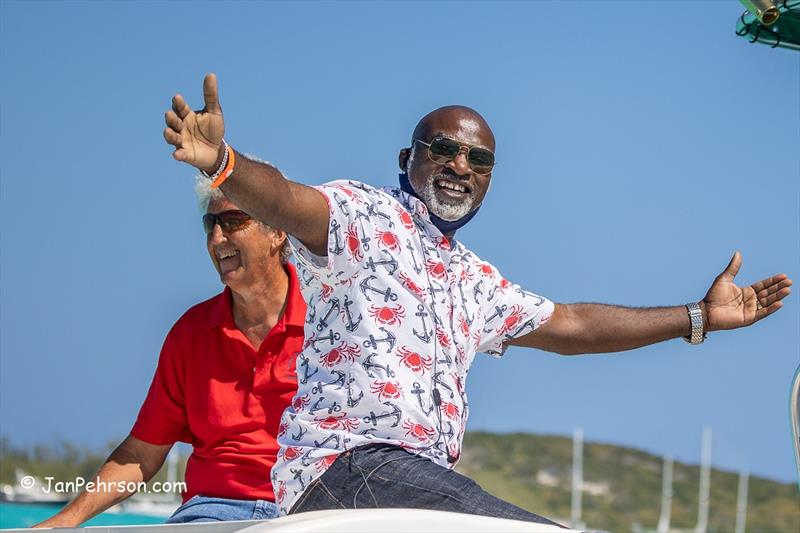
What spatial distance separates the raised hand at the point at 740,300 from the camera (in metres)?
5.07

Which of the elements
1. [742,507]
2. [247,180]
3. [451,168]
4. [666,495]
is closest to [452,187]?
[451,168]

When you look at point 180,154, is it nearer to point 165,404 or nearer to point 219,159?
point 219,159

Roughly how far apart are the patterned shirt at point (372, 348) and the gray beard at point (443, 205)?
0.60 ft

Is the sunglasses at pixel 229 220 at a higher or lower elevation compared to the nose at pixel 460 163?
lower

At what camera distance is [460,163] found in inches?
177

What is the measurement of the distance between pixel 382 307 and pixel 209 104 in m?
0.86

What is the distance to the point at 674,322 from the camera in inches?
199

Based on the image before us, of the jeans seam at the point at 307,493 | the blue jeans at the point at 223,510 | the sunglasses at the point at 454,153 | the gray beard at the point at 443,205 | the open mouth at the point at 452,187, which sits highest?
the sunglasses at the point at 454,153

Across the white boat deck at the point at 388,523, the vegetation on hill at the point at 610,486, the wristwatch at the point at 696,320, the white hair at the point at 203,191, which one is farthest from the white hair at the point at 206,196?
the vegetation on hill at the point at 610,486

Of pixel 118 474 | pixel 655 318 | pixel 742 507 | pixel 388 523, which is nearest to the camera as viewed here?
pixel 388 523

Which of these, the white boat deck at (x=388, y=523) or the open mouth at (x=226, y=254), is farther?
the open mouth at (x=226, y=254)

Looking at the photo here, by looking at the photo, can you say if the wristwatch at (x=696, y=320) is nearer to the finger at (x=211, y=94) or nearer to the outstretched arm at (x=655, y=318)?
the outstretched arm at (x=655, y=318)

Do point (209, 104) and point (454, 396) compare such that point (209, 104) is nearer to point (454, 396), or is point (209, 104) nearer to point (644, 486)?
point (454, 396)

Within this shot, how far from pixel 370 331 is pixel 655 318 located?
1600 mm
